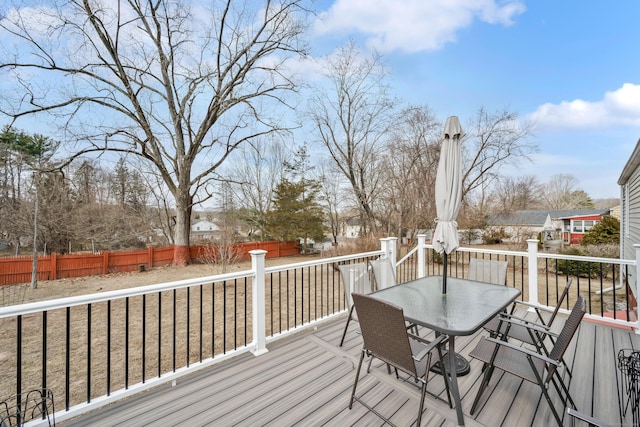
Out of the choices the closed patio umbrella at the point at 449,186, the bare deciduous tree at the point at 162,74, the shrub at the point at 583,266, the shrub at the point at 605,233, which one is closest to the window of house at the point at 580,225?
the shrub at the point at 605,233

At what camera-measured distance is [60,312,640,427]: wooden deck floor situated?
1.88m

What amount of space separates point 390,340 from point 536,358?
101 cm

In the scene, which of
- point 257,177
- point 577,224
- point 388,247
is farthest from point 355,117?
point 577,224

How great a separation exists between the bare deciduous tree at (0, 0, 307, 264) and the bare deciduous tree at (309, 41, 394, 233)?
211cm

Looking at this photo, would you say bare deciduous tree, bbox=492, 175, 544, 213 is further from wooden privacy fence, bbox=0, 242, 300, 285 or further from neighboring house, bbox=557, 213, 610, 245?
wooden privacy fence, bbox=0, 242, 300, 285

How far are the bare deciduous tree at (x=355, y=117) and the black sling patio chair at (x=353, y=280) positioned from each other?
10210 mm

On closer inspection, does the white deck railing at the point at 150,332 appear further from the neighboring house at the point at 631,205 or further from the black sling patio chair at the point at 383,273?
the neighboring house at the point at 631,205

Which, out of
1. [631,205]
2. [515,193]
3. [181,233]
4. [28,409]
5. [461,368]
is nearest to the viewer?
[28,409]

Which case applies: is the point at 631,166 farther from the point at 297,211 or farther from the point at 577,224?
the point at 577,224

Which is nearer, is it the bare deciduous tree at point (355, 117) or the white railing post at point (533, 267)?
the white railing post at point (533, 267)

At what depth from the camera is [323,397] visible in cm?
213

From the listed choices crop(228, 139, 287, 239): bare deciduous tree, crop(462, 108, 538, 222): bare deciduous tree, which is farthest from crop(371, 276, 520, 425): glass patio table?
crop(228, 139, 287, 239): bare deciduous tree

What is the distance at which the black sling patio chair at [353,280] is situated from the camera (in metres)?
3.01

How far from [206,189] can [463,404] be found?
15.0 meters
